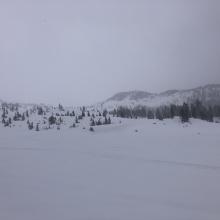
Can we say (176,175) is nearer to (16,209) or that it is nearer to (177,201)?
(177,201)

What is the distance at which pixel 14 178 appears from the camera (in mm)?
11766

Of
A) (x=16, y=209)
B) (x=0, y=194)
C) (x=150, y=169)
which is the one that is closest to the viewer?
(x=16, y=209)

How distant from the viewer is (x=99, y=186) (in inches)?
421

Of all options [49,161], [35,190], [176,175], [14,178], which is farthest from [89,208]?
[49,161]

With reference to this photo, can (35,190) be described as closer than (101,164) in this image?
Yes

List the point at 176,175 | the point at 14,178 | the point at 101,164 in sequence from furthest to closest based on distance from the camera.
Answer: the point at 101,164, the point at 176,175, the point at 14,178

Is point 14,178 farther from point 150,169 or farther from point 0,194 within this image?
point 150,169

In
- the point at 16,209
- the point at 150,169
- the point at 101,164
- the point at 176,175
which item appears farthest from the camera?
the point at 101,164

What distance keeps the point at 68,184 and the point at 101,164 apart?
4.83 meters

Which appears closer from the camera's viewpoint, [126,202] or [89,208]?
[89,208]

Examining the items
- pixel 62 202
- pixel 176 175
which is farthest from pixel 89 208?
pixel 176 175

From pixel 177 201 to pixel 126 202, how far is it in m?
1.67

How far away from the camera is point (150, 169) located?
14.2 m

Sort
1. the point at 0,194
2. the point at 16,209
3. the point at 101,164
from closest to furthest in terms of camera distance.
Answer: the point at 16,209 → the point at 0,194 → the point at 101,164
